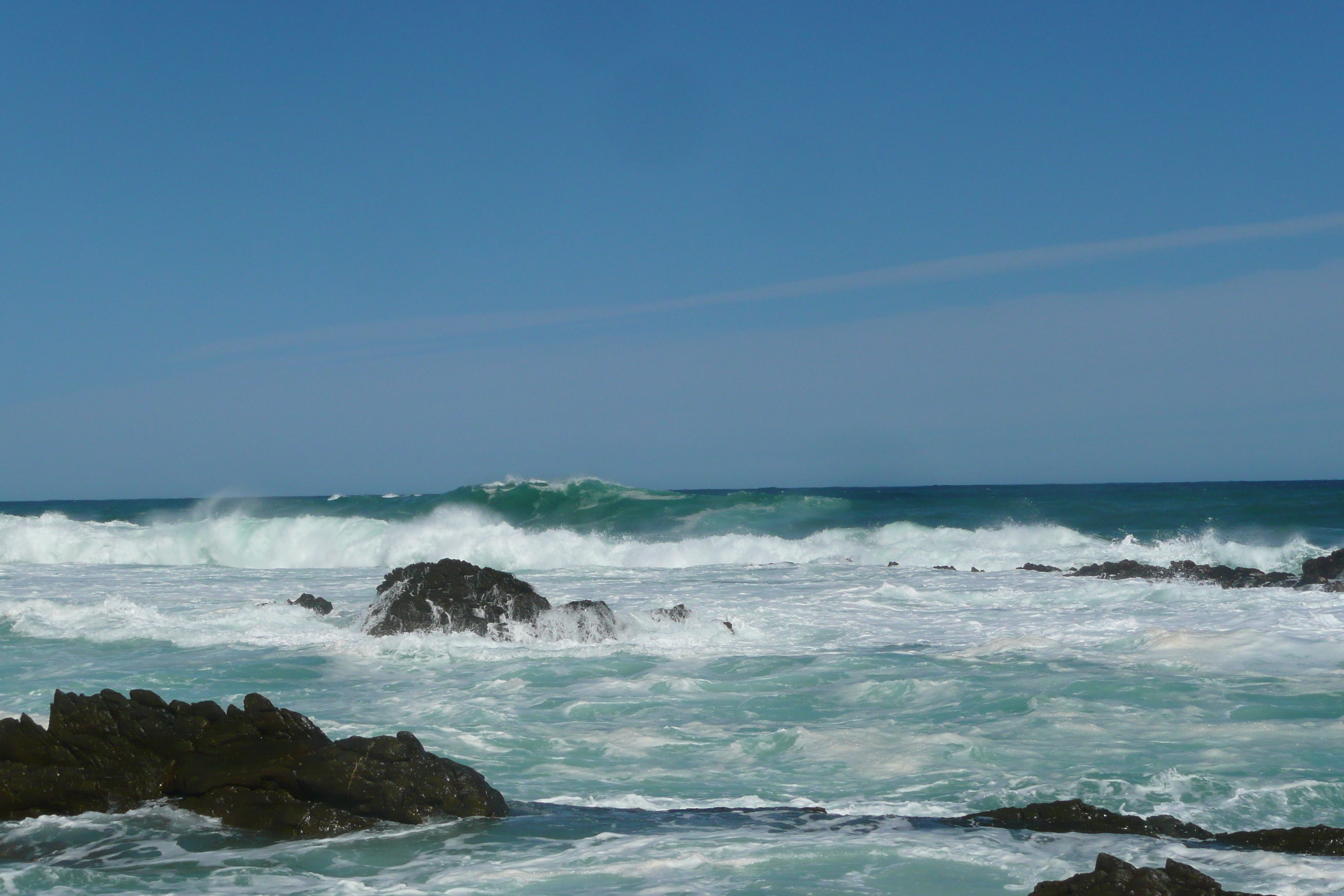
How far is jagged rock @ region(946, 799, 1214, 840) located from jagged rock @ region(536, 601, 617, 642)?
7517 mm

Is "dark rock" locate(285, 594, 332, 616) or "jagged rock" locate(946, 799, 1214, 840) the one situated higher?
"dark rock" locate(285, 594, 332, 616)

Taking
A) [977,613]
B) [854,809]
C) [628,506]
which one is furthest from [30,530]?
[854,809]

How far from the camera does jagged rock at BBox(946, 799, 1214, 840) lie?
5.51 metres

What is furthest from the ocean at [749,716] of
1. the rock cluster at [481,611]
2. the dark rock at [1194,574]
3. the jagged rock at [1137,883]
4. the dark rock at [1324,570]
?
the dark rock at [1324,570]

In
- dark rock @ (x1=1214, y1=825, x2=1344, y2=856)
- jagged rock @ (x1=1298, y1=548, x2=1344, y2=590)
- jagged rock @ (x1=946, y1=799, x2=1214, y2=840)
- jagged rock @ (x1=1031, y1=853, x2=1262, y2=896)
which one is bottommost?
jagged rock @ (x1=946, y1=799, x2=1214, y2=840)

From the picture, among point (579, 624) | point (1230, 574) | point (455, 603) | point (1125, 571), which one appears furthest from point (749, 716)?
point (1230, 574)

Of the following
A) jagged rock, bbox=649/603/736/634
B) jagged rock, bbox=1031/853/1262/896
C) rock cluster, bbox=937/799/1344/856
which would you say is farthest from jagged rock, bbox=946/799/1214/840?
jagged rock, bbox=649/603/736/634

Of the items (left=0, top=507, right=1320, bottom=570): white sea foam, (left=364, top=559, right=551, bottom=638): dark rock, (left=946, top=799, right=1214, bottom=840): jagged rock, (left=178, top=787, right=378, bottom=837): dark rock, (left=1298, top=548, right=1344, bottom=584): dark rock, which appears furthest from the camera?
(left=0, top=507, right=1320, bottom=570): white sea foam

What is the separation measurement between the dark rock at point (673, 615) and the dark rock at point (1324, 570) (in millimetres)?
10243

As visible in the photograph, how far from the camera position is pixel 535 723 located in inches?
344

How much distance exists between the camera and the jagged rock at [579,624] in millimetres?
13062

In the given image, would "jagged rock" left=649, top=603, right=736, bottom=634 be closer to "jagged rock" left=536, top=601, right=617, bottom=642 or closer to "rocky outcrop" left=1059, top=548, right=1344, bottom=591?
"jagged rock" left=536, top=601, right=617, bottom=642

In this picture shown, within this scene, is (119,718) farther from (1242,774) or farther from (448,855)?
(1242,774)

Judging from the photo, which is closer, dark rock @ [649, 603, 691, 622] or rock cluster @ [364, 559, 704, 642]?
rock cluster @ [364, 559, 704, 642]
